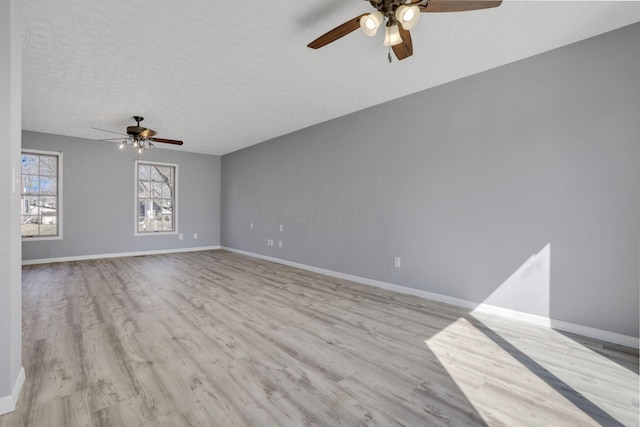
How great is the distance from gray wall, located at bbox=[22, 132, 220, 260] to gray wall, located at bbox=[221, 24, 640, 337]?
170 inches

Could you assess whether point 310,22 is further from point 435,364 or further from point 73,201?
point 73,201

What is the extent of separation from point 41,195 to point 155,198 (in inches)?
79.8

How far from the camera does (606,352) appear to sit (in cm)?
223

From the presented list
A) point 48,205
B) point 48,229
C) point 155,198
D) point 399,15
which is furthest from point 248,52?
point 48,229

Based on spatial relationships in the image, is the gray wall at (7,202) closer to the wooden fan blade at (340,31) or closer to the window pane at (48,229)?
the wooden fan blade at (340,31)

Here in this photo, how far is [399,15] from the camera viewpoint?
69.9 inches

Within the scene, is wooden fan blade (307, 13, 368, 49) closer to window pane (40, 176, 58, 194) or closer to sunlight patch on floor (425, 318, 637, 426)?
sunlight patch on floor (425, 318, 637, 426)

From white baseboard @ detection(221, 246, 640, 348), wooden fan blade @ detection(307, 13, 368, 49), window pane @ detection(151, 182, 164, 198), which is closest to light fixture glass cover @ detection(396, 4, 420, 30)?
wooden fan blade @ detection(307, 13, 368, 49)

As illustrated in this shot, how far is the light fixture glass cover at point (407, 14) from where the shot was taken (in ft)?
5.65

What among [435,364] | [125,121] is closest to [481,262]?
[435,364]

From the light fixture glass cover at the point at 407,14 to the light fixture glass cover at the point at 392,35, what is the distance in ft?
0.63

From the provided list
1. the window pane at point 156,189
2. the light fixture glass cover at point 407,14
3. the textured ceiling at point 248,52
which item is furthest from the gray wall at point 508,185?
the window pane at point 156,189

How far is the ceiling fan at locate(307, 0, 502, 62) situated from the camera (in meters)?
1.72

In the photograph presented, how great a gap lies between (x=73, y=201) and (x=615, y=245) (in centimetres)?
845
